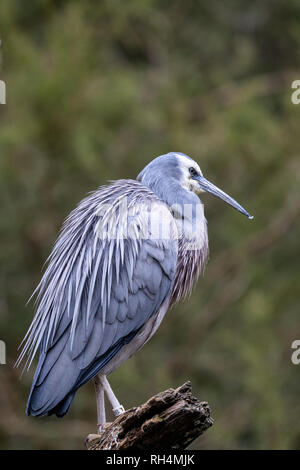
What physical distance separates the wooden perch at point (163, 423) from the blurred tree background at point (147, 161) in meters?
6.18

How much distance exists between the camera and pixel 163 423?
4340 mm

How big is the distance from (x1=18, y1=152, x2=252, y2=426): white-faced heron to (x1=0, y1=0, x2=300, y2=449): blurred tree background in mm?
4622

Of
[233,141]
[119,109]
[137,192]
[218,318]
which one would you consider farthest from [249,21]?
[137,192]

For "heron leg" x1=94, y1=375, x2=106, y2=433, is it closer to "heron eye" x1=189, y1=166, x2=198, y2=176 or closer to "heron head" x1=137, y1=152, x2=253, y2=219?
"heron head" x1=137, y1=152, x2=253, y2=219

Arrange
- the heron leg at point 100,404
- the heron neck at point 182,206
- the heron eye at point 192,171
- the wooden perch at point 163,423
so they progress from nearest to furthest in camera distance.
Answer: the wooden perch at point 163,423, the heron leg at point 100,404, the heron neck at point 182,206, the heron eye at point 192,171

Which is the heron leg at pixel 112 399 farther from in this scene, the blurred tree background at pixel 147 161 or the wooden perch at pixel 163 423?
the blurred tree background at pixel 147 161

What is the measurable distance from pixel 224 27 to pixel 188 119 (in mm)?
2312

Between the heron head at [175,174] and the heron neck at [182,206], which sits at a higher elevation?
the heron head at [175,174]

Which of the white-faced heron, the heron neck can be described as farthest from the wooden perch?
the heron neck

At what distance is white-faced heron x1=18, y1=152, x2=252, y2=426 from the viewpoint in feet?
17.2

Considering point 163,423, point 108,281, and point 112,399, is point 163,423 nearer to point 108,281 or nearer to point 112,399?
point 112,399

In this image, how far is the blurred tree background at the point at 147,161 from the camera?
35.6ft

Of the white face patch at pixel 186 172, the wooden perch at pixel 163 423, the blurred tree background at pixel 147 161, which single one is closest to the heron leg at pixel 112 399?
the wooden perch at pixel 163 423
